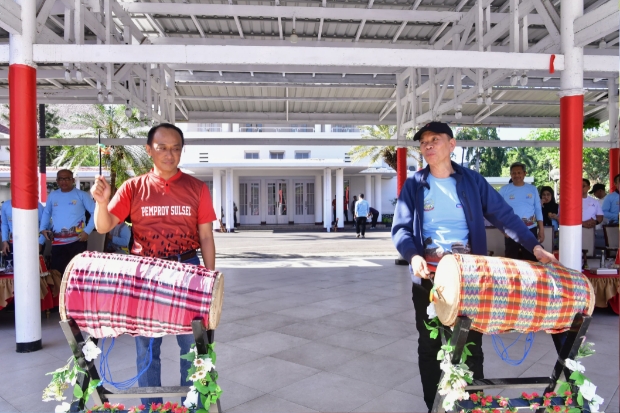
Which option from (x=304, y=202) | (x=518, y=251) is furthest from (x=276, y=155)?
(x=518, y=251)

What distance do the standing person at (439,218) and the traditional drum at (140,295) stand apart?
1.10m

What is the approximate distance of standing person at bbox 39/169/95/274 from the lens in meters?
6.28

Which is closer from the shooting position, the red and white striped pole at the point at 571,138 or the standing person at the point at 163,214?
the standing person at the point at 163,214

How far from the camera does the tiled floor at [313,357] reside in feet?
11.5

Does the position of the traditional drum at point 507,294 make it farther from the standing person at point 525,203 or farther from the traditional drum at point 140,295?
the standing person at point 525,203

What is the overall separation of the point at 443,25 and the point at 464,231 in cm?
549

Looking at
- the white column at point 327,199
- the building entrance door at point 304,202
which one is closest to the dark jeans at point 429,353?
the white column at point 327,199

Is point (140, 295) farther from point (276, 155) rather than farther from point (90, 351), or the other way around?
point (276, 155)

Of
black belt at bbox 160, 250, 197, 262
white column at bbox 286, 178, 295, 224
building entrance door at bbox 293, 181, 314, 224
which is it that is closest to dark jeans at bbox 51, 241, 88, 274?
black belt at bbox 160, 250, 197, 262

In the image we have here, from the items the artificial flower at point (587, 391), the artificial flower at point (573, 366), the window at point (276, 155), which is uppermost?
the window at point (276, 155)

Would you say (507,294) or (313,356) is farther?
(313,356)

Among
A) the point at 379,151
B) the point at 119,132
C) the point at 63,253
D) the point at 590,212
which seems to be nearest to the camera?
the point at 63,253

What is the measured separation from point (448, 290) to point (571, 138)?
11.0ft

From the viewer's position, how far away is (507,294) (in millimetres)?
2346
